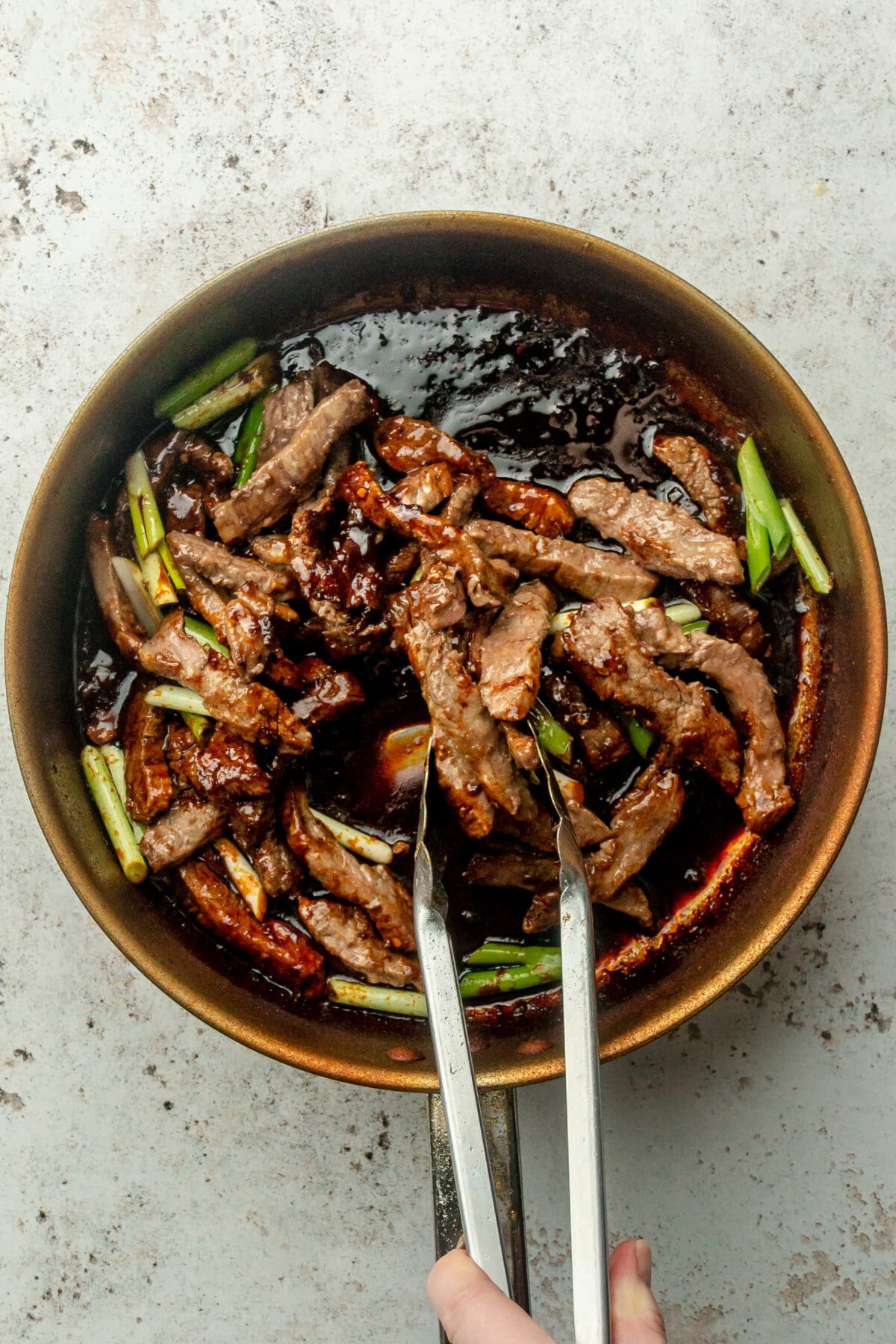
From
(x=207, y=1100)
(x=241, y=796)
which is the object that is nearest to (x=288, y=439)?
(x=241, y=796)

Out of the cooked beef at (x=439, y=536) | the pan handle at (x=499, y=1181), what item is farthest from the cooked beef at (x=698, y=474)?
the pan handle at (x=499, y=1181)

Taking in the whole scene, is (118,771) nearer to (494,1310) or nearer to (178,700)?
(178,700)

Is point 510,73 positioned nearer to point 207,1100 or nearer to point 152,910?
point 152,910

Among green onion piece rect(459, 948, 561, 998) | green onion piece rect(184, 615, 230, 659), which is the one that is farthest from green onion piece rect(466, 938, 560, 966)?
green onion piece rect(184, 615, 230, 659)

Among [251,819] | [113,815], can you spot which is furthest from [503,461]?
[113,815]

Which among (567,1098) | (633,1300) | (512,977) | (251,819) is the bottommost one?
(633,1300)

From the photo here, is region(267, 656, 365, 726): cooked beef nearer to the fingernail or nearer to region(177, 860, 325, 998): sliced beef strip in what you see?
region(177, 860, 325, 998): sliced beef strip
